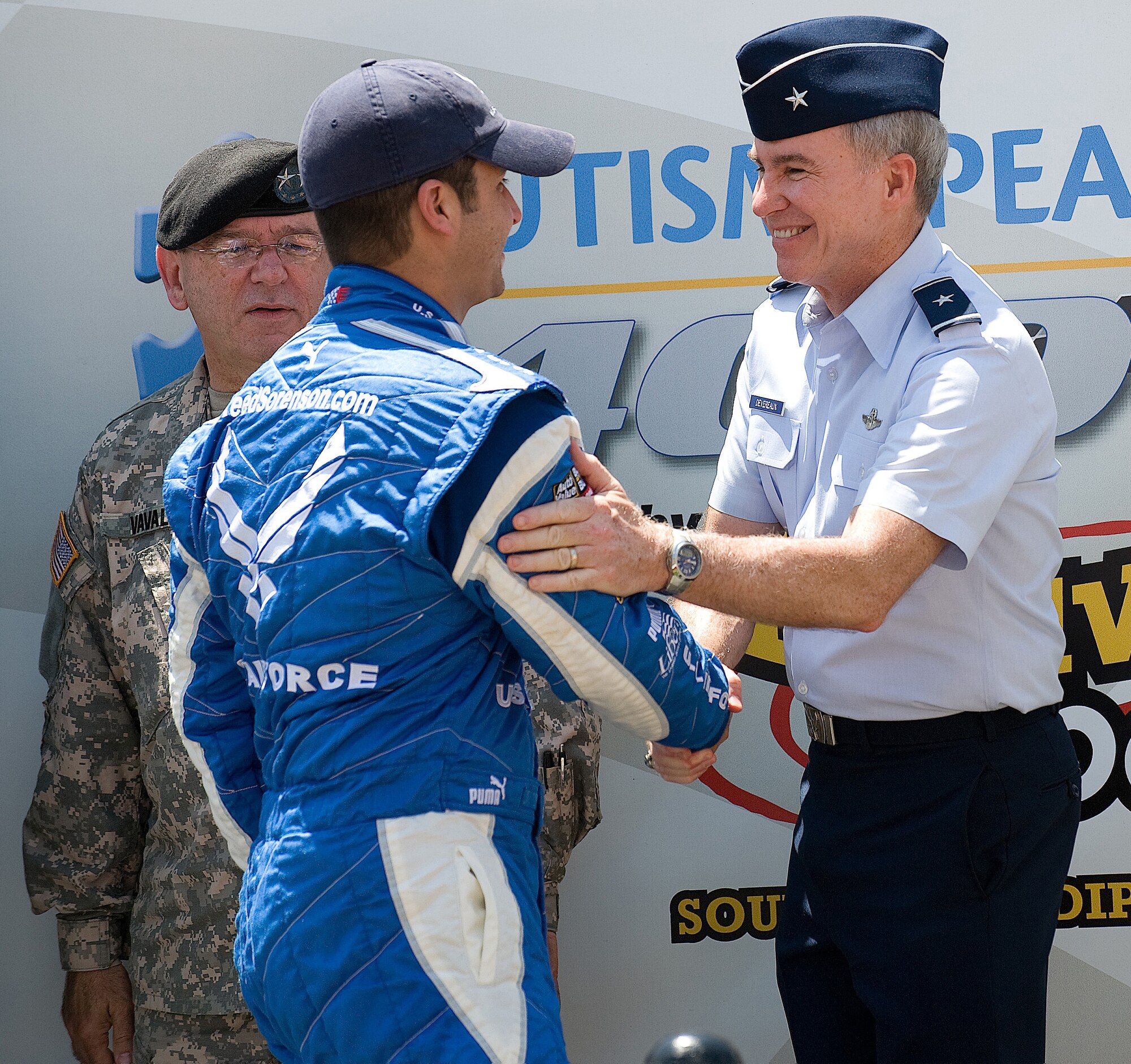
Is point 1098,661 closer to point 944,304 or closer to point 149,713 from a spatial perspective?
point 944,304

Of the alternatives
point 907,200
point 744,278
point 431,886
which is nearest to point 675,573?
point 431,886

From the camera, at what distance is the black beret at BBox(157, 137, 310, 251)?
82.5 inches

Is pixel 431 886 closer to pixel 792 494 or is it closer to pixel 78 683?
pixel 792 494

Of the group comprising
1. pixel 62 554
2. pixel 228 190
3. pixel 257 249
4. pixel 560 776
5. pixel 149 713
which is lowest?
pixel 560 776

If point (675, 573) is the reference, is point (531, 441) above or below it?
above

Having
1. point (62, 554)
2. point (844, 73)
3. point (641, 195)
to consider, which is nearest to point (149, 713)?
point (62, 554)

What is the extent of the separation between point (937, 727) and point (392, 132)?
1120 millimetres

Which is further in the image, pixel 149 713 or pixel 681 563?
pixel 149 713

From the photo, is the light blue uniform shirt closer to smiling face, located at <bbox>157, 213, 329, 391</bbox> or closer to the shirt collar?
the shirt collar

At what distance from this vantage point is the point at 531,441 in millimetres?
1161

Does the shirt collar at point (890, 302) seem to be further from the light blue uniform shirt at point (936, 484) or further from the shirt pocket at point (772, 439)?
the shirt pocket at point (772, 439)

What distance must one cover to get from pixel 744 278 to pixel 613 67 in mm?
483

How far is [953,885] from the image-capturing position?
5.56ft

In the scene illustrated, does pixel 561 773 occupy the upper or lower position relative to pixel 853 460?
lower
